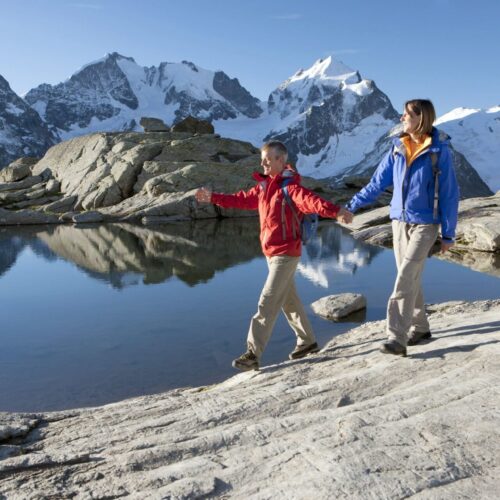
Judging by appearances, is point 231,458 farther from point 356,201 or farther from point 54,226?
point 54,226

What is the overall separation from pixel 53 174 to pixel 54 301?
5486cm

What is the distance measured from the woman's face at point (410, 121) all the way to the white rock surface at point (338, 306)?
25.2ft

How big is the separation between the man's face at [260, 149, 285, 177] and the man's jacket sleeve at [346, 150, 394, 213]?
1.18 m

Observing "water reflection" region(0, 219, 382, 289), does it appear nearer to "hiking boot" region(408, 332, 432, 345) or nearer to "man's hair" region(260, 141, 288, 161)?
"hiking boot" region(408, 332, 432, 345)

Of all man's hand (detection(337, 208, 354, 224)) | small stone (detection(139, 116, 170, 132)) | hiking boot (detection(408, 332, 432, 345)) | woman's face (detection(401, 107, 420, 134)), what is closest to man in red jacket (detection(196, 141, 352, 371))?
man's hand (detection(337, 208, 354, 224))

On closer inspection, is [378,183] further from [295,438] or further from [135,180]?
[135,180]

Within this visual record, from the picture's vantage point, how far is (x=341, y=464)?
4.59 metres

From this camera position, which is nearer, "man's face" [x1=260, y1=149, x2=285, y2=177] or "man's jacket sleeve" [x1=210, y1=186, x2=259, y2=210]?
"man's face" [x1=260, y1=149, x2=285, y2=177]

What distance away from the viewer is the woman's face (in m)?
7.03

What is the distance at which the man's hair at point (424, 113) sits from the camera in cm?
697

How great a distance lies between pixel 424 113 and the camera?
6.96 metres

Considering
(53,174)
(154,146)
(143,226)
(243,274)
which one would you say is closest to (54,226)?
(143,226)

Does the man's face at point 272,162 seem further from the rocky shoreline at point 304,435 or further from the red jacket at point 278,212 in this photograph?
the rocky shoreline at point 304,435

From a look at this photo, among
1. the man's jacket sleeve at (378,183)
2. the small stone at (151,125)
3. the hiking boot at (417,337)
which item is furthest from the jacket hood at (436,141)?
the small stone at (151,125)
